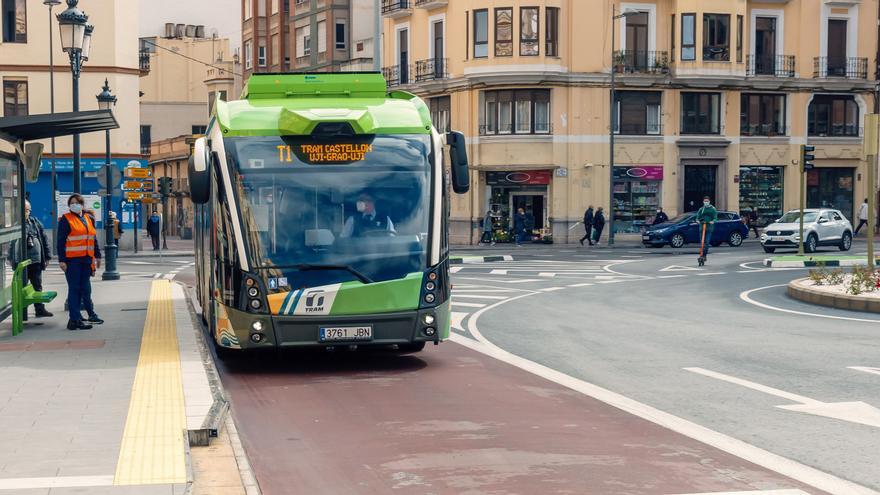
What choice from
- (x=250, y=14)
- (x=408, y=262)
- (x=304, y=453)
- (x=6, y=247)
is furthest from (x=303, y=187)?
(x=250, y=14)

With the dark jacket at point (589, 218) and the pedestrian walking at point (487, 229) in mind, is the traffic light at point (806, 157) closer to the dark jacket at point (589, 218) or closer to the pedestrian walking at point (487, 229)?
the dark jacket at point (589, 218)

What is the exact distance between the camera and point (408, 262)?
39.9 ft

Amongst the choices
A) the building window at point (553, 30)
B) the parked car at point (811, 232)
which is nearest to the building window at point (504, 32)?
the building window at point (553, 30)

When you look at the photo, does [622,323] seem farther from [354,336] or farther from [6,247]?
[6,247]

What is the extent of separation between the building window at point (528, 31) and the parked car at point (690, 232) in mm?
9019

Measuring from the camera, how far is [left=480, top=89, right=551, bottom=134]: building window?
51719 mm

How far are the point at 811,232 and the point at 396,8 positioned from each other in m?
24.6

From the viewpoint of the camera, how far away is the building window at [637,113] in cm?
5303

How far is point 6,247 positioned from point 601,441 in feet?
34.2

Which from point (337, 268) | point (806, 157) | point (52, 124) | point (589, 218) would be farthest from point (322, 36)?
point (337, 268)

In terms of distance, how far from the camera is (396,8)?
57.7 meters

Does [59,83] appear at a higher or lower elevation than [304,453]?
higher

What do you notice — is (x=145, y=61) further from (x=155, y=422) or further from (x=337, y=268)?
(x=155, y=422)

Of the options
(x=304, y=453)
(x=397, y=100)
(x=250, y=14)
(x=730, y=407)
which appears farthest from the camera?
(x=250, y=14)
